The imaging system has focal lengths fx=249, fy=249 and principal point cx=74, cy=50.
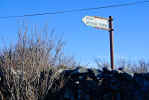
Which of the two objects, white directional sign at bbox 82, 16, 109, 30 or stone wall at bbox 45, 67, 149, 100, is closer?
→ stone wall at bbox 45, 67, 149, 100

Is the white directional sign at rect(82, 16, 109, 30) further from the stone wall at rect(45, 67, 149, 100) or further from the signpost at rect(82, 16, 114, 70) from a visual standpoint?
the stone wall at rect(45, 67, 149, 100)

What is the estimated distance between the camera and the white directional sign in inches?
300

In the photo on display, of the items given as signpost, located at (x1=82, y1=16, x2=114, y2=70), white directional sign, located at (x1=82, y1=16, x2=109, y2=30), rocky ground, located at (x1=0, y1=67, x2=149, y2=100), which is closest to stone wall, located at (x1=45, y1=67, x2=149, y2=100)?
rocky ground, located at (x1=0, y1=67, x2=149, y2=100)

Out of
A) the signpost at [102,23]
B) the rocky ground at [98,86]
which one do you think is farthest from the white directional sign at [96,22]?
the rocky ground at [98,86]

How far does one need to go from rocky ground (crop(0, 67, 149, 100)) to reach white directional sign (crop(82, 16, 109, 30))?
1.94 metres

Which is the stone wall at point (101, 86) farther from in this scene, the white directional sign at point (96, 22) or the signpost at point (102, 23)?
the white directional sign at point (96, 22)

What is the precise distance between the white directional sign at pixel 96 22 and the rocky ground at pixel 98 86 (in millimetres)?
1939

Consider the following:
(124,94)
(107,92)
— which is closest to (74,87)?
(107,92)

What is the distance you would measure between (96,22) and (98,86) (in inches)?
96.8

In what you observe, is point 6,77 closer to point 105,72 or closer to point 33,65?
point 33,65

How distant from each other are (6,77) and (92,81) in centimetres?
205

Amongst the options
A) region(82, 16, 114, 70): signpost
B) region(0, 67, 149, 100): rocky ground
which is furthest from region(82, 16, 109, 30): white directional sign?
region(0, 67, 149, 100): rocky ground

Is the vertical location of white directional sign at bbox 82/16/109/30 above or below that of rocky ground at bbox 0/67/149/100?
above

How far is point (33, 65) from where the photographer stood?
19.1 ft
